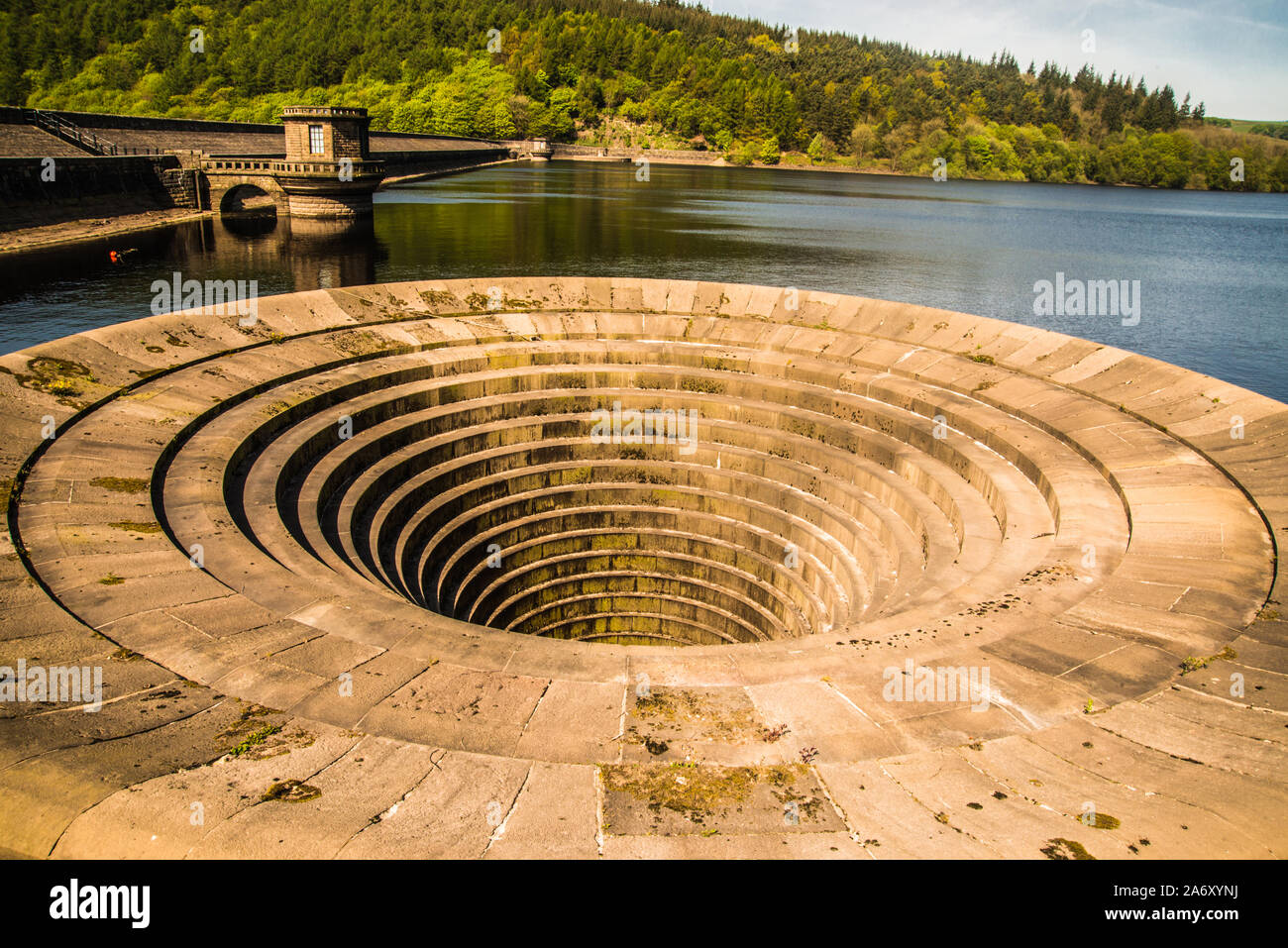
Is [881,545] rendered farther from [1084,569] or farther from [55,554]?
[55,554]

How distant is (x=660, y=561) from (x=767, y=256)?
193 feet

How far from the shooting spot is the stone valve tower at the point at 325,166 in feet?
303

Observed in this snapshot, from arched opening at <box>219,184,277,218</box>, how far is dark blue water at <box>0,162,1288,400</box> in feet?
22.0

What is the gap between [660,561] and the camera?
89.5 ft

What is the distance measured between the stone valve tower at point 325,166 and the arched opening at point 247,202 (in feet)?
22.7

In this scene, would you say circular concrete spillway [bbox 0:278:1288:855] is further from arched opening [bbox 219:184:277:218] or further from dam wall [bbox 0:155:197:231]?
arched opening [bbox 219:184:277:218]

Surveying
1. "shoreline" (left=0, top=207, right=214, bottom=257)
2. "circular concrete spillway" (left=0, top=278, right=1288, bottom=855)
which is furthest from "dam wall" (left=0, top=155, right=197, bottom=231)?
"circular concrete spillway" (left=0, top=278, right=1288, bottom=855)

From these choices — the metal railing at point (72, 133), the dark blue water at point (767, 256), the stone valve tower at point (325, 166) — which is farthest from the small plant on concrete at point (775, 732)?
the metal railing at point (72, 133)

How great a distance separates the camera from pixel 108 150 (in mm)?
88188

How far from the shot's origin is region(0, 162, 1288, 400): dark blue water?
183 ft

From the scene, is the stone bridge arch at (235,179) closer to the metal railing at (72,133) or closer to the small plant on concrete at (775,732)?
the metal railing at (72,133)

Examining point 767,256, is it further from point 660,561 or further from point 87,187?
point 87,187

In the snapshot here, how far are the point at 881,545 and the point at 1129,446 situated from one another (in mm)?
6477

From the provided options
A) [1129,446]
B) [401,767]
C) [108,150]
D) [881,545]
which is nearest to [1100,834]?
[401,767]
